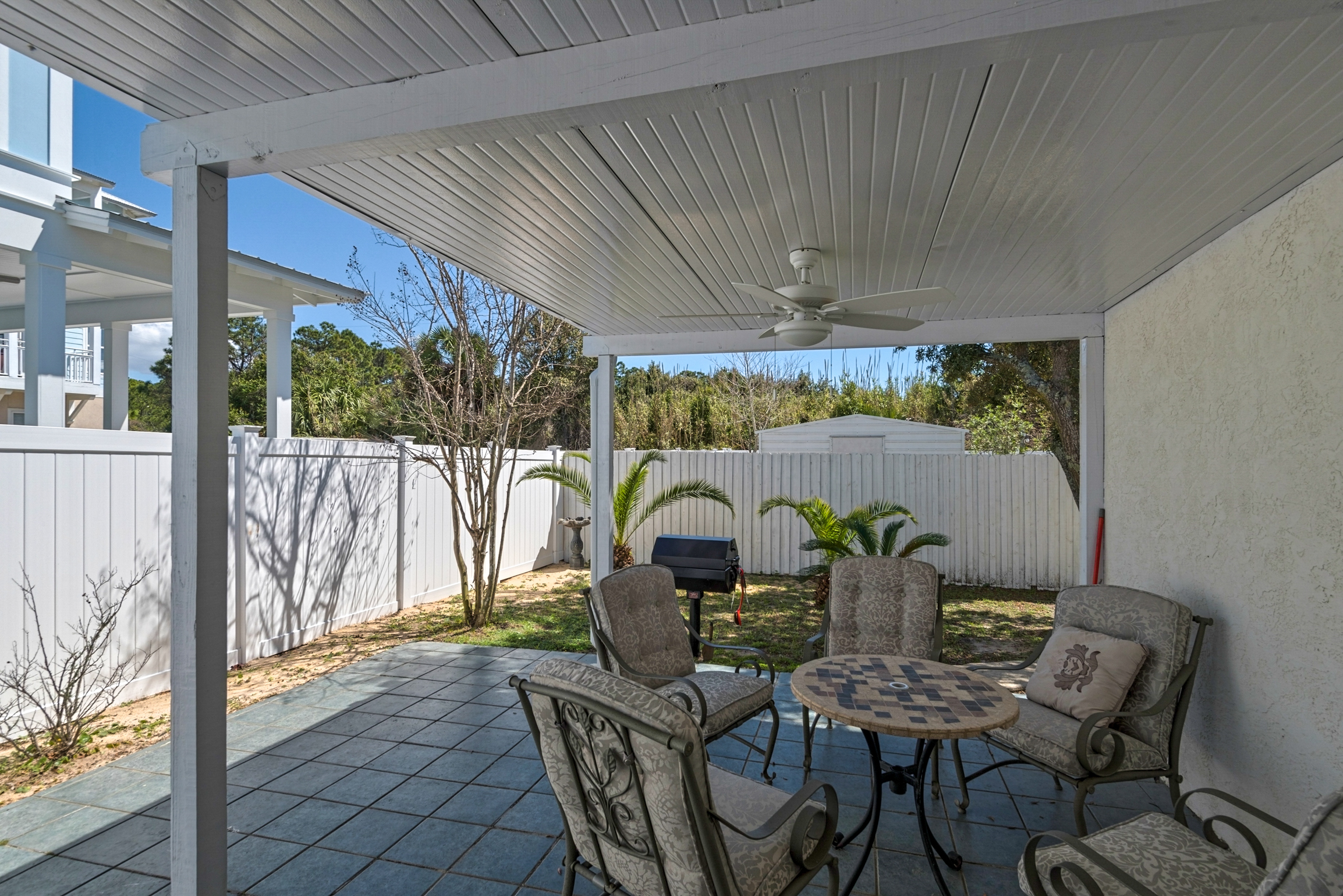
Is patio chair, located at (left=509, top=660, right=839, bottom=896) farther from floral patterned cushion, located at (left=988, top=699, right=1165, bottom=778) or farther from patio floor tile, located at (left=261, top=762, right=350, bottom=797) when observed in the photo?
patio floor tile, located at (left=261, top=762, right=350, bottom=797)

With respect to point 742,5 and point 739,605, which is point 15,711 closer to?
point 742,5

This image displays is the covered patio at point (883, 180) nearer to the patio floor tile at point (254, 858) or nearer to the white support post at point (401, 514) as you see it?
the patio floor tile at point (254, 858)

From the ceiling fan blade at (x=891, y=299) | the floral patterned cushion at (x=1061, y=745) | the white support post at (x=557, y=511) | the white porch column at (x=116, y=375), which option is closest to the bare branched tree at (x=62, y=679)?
the white porch column at (x=116, y=375)

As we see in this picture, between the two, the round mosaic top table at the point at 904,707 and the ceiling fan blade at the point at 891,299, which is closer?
the round mosaic top table at the point at 904,707

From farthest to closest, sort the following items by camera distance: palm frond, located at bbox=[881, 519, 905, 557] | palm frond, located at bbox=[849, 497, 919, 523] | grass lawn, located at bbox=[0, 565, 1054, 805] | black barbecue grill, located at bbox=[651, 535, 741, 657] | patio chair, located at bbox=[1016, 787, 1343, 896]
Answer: palm frond, located at bbox=[849, 497, 919, 523]
palm frond, located at bbox=[881, 519, 905, 557]
black barbecue grill, located at bbox=[651, 535, 741, 657]
grass lawn, located at bbox=[0, 565, 1054, 805]
patio chair, located at bbox=[1016, 787, 1343, 896]

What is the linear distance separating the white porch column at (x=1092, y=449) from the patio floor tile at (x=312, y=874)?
176 inches

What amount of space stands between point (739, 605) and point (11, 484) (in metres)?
5.31

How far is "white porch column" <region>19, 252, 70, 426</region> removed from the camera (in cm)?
442

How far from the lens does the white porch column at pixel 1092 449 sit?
4488 millimetres

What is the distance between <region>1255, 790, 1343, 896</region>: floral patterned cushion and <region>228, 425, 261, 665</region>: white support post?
5459 millimetres

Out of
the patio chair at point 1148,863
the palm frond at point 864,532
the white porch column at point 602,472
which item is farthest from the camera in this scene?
the palm frond at point 864,532


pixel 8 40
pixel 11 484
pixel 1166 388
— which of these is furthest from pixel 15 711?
pixel 1166 388

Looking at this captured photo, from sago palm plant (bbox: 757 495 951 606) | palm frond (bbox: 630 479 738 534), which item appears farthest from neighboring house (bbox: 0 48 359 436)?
sago palm plant (bbox: 757 495 951 606)

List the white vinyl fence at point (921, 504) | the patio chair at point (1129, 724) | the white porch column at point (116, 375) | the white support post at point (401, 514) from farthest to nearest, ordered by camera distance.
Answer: the white vinyl fence at point (921, 504)
the white support post at point (401, 514)
the white porch column at point (116, 375)
the patio chair at point (1129, 724)
